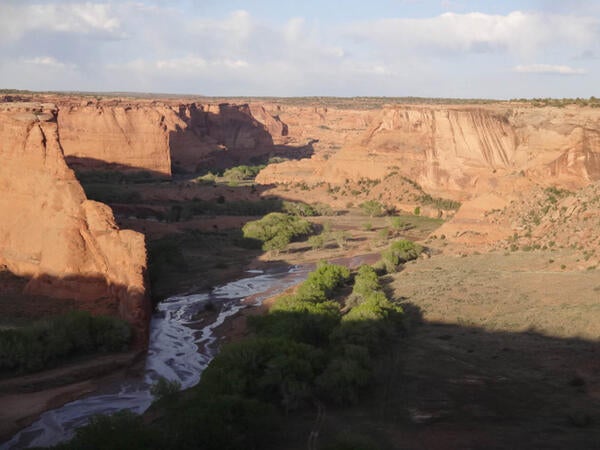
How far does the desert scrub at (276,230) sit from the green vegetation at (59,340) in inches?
804

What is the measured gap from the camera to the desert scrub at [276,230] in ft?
138

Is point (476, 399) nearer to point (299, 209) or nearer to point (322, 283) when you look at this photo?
point (322, 283)

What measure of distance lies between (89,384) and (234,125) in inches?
2851

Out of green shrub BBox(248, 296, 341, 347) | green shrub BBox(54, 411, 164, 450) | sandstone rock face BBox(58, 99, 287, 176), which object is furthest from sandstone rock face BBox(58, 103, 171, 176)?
green shrub BBox(54, 411, 164, 450)

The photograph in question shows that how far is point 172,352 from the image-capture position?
22.8 metres

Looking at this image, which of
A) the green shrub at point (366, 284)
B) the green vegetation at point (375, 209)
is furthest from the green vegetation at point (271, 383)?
the green vegetation at point (375, 209)

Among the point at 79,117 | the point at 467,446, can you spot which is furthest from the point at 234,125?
the point at 467,446

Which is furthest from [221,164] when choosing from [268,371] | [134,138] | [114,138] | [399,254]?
[268,371]

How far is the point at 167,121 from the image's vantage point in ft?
244

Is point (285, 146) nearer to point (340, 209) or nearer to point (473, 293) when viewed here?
point (340, 209)

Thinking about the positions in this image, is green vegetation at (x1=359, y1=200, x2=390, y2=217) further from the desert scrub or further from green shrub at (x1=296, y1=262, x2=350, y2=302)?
green shrub at (x1=296, y1=262, x2=350, y2=302)

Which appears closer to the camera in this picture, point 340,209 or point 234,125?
point 340,209

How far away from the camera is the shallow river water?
17000mm

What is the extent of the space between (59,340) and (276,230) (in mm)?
24643
